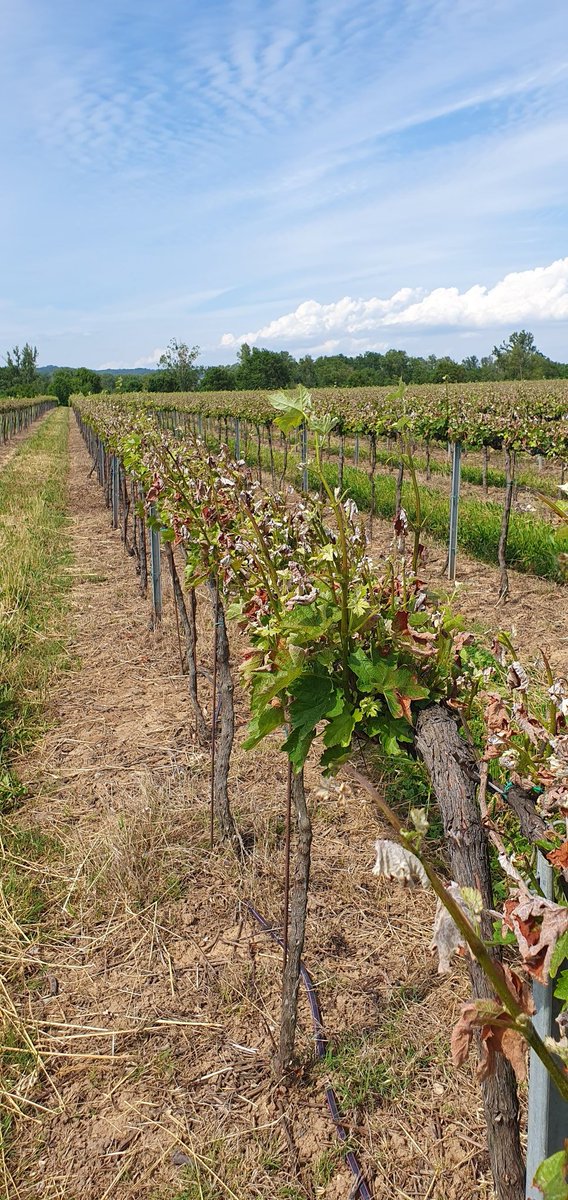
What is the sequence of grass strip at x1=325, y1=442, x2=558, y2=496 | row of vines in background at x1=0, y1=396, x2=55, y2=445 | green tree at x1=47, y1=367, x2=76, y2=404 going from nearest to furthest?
grass strip at x1=325, y1=442, x2=558, y2=496
row of vines in background at x1=0, y1=396, x2=55, y2=445
green tree at x1=47, y1=367, x2=76, y2=404

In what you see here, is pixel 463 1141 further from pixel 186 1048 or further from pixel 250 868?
pixel 250 868

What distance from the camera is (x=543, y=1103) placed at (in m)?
1.44

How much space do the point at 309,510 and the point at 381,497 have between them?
40.8 feet

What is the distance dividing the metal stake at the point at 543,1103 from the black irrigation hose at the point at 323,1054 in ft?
3.64

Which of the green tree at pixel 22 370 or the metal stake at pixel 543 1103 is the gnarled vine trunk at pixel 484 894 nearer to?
the metal stake at pixel 543 1103

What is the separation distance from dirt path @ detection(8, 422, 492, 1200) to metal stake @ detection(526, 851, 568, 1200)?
69 cm

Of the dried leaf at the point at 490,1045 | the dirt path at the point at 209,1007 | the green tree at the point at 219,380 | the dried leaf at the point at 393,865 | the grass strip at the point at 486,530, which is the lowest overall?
the dirt path at the point at 209,1007

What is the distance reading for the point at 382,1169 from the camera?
7.96 feet

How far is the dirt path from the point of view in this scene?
250cm

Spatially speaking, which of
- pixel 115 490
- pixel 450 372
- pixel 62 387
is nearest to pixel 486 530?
pixel 115 490

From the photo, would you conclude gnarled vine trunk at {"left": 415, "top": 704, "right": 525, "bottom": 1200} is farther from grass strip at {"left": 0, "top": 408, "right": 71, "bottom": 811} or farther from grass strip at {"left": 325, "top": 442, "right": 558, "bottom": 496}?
grass strip at {"left": 325, "top": 442, "right": 558, "bottom": 496}

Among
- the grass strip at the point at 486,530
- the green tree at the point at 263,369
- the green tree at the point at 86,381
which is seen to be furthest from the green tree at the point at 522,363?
the grass strip at the point at 486,530

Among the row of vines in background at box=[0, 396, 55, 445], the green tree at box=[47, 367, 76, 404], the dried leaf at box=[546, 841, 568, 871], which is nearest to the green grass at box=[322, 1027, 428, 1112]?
the dried leaf at box=[546, 841, 568, 871]

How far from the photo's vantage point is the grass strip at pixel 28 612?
5.59 metres
